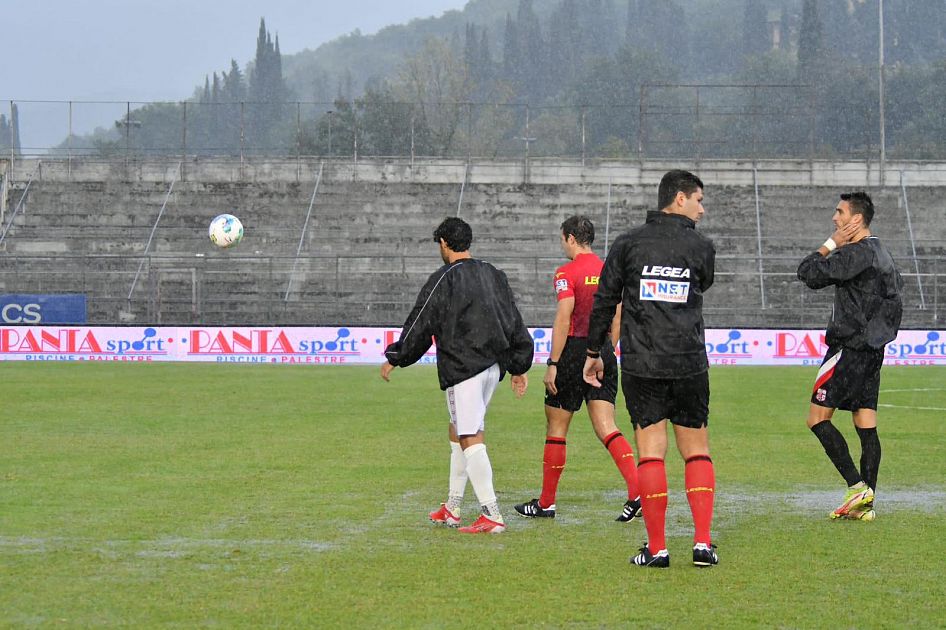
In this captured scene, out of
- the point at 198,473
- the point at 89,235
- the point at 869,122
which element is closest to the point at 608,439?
the point at 198,473

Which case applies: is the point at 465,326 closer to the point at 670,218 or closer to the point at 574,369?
the point at 574,369

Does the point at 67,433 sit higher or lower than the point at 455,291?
lower

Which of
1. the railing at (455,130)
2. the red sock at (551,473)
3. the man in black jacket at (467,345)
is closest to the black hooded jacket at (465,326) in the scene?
the man in black jacket at (467,345)

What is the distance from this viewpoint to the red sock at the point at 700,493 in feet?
25.0

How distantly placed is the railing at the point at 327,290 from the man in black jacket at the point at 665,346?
27.6 meters

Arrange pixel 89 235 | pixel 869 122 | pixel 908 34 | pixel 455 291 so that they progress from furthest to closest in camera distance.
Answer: pixel 908 34, pixel 869 122, pixel 89 235, pixel 455 291

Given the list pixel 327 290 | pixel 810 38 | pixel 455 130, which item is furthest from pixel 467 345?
pixel 810 38

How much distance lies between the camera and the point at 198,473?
1168 centimetres

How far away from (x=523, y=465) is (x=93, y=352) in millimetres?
20820

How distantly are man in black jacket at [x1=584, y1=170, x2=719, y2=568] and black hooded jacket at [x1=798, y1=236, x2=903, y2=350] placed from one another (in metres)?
2.07

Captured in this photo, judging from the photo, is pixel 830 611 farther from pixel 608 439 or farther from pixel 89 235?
pixel 89 235

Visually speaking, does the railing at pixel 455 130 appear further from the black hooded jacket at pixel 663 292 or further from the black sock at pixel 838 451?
the black hooded jacket at pixel 663 292

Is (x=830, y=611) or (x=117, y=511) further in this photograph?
(x=117, y=511)

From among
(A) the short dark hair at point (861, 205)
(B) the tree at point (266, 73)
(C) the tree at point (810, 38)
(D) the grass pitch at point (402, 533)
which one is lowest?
(D) the grass pitch at point (402, 533)
